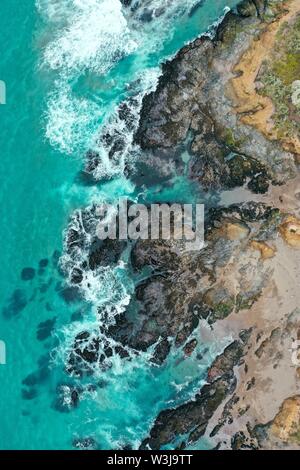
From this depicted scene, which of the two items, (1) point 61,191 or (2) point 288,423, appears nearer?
(2) point 288,423

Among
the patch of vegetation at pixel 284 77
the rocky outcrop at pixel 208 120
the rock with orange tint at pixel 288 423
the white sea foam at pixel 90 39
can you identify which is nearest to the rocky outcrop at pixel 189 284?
the rocky outcrop at pixel 208 120

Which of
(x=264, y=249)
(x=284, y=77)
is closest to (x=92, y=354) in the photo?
(x=264, y=249)

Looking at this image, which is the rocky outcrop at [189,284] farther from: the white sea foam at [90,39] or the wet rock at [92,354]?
the white sea foam at [90,39]

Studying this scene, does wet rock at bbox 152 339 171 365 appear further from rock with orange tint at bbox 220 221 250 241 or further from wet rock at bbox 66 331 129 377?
rock with orange tint at bbox 220 221 250 241

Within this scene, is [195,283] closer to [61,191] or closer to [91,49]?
[61,191]

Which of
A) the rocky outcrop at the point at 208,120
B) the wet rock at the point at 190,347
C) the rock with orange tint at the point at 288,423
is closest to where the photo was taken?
the rock with orange tint at the point at 288,423
